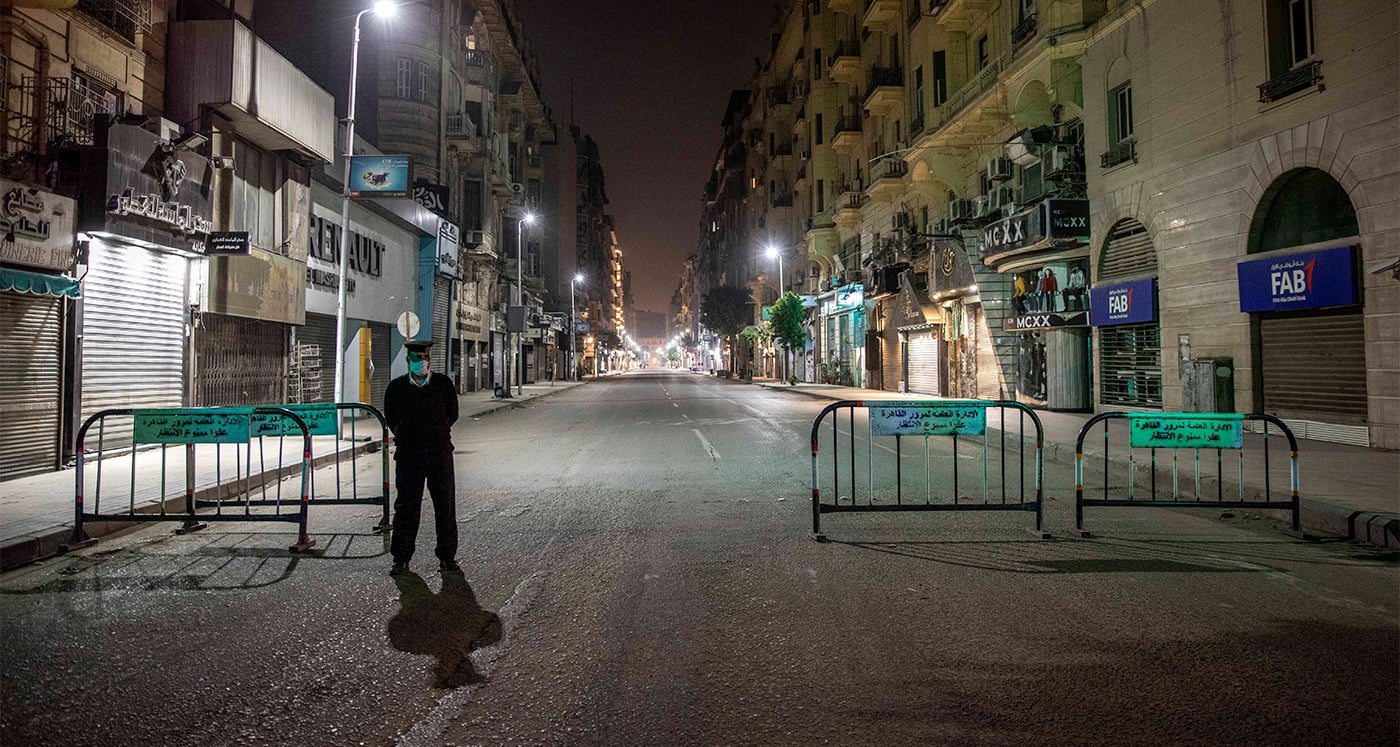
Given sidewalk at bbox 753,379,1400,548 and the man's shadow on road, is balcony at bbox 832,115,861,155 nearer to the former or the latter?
sidewalk at bbox 753,379,1400,548

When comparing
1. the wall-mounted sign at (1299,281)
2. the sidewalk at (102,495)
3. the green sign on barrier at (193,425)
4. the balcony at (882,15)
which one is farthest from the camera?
the balcony at (882,15)

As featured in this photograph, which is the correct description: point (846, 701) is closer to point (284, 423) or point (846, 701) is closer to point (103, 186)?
point (284, 423)

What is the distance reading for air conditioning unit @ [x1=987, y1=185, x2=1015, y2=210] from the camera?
2362cm

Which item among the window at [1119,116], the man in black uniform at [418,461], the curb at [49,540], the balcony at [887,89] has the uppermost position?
the balcony at [887,89]

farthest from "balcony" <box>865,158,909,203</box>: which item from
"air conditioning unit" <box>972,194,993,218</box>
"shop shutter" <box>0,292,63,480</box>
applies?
"shop shutter" <box>0,292,63,480</box>

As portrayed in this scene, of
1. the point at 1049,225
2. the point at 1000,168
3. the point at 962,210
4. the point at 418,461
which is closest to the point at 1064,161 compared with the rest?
the point at 1049,225

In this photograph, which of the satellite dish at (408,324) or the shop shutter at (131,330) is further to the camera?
the satellite dish at (408,324)

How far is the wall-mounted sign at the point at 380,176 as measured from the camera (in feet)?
61.5

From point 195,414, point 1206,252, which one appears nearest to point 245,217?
point 195,414

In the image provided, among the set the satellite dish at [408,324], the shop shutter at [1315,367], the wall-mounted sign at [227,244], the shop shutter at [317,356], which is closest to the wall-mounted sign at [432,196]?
the shop shutter at [317,356]

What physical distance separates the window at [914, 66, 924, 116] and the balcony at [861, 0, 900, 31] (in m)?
4.15

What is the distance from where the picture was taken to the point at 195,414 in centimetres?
729

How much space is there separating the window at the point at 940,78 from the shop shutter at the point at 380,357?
2194 cm

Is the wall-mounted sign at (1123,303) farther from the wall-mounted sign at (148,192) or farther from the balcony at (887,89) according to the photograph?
the wall-mounted sign at (148,192)
